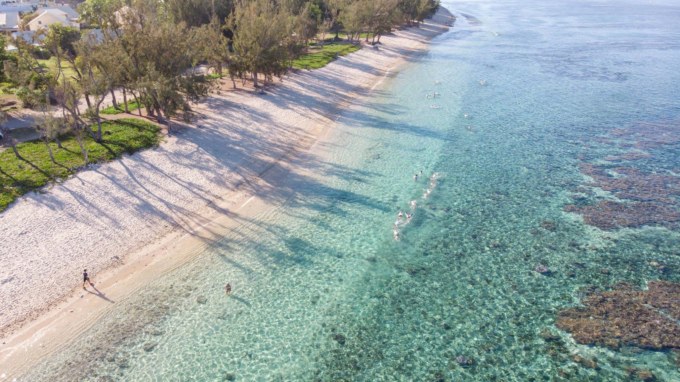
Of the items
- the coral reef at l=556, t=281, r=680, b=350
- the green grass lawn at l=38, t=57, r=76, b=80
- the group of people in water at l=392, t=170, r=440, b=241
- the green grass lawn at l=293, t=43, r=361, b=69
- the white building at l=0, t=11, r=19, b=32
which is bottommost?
the coral reef at l=556, t=281, r=680, b=350

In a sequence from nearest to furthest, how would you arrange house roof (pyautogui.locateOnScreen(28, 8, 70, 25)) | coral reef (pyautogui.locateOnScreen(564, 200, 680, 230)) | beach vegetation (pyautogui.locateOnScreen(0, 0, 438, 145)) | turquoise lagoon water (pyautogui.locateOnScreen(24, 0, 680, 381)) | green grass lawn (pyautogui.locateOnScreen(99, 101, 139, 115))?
turquoise lagoon water (pyautogui.locateOnScreen(24, 0, 680, 381))
coral reef (pyautogui.locateOnScreen(564, 200, 680, 230))
beach vegetation (pyautogui.locateOnScreen(0, 0, 438, 145))
green grass lawn (pyautogui.locateOnScreen(99, 101, 139, 115))
house roof (pyautogui.locateOnScreen(28, 8, 70, 25))

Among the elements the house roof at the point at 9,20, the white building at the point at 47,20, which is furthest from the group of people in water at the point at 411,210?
the house roof at the point at 9,20

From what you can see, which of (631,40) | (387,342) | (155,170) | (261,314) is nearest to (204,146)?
(155,170)

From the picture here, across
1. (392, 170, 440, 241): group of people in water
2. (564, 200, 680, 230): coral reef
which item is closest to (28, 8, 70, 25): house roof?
(392, 170, 440, 241): group of people in water

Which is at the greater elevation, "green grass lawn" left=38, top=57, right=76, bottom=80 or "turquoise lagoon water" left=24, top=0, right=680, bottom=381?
"green grass lawn" left=38, top=57, right=76, bottom=80

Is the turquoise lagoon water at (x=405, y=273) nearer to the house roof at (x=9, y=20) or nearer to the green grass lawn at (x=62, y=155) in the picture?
the green grass lawn at (x=62, y=155)

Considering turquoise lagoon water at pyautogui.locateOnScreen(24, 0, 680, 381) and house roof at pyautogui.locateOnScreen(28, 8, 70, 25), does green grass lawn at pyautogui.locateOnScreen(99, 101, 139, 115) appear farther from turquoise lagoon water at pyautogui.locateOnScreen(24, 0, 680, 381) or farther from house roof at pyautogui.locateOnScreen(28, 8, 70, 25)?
house roof at pyautogui.locateOnScreen(28, 8, 70, 25)
